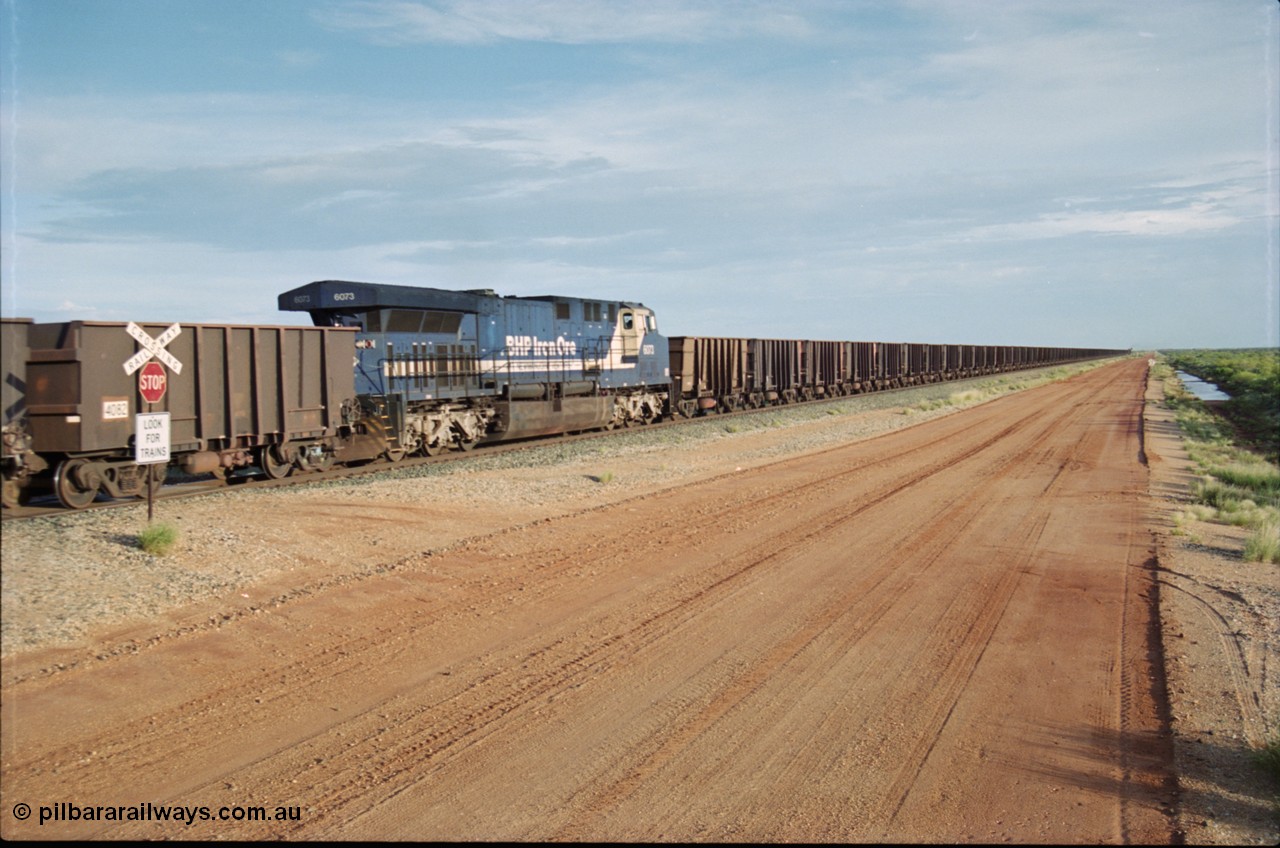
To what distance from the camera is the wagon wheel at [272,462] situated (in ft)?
54.6

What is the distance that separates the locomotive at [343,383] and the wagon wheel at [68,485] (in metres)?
0.02

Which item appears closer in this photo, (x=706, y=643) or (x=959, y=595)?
(x=706, y=643)

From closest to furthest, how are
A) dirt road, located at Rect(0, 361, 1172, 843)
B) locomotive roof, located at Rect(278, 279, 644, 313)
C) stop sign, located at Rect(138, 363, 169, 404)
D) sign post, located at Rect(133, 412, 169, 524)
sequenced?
1. dirt road, located at Rect(0, 361, 1172, 843)
2. sign post, located at Rect(133, 412, 169, 524)
3. stop sign, located at Rect(138, 363, 169, 404)
4. locomotive roof, located at Rect(278, 279, 644, 313)

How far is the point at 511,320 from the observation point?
2467 centimetres

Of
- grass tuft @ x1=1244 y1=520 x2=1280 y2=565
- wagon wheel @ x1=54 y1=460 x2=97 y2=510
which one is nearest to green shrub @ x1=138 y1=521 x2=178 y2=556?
wagon wheel @ x1=54 y1=460 x2=97 y2=510

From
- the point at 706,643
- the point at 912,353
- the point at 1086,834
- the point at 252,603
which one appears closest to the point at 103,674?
the point at 252,603

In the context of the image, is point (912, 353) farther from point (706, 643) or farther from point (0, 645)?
point (0, 645)

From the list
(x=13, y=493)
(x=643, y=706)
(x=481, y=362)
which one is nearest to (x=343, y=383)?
(x=481, y=362)

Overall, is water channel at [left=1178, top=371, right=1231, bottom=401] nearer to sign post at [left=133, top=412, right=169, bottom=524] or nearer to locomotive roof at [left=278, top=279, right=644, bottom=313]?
locomotive roof at [left=278, top=279, right=644, bottom=313]

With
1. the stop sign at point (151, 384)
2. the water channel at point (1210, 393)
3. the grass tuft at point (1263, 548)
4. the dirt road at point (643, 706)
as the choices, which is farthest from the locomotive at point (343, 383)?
the water channel at point (1210, 393)

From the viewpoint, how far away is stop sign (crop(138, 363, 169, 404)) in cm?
1200

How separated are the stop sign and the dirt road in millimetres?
4666

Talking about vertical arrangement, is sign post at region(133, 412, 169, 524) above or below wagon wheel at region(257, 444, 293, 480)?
above

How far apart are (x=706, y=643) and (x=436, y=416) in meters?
15.1
